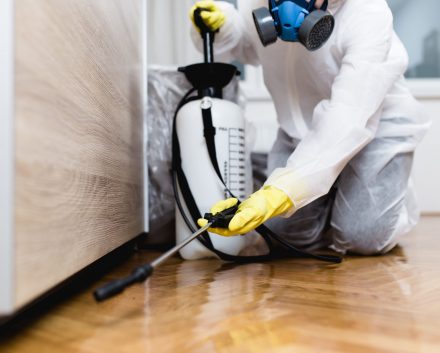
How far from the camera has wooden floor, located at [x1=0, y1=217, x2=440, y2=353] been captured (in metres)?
0.48

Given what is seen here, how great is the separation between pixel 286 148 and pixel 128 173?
0.55 m

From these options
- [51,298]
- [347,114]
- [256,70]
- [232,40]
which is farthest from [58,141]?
[256,70]

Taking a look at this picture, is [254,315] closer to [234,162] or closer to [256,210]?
[256,210]

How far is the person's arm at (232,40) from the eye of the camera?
118 cm

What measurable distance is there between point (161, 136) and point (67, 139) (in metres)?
0.64

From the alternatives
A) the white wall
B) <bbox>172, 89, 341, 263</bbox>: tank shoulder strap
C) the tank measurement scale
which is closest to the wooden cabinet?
<bbox>172, 89, 341, 263</bbox>: tank shoulder strap

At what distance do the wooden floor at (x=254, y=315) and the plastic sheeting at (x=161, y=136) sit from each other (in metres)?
0.35

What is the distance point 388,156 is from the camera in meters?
1.09

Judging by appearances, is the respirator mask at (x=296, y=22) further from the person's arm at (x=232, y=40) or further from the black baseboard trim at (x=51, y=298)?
the black baseboard trim at (x=51, y=298)

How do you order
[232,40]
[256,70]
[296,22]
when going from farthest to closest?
[256,70] < [232,40] < [296,22]

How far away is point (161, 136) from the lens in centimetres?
122

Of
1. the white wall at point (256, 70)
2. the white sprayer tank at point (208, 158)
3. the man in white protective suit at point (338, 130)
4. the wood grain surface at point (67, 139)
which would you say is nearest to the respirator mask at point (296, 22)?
the man in white protective suit at point (338, 130)

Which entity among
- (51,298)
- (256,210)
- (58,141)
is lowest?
(51,298)

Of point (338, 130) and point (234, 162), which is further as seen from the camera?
point (234, 162)
